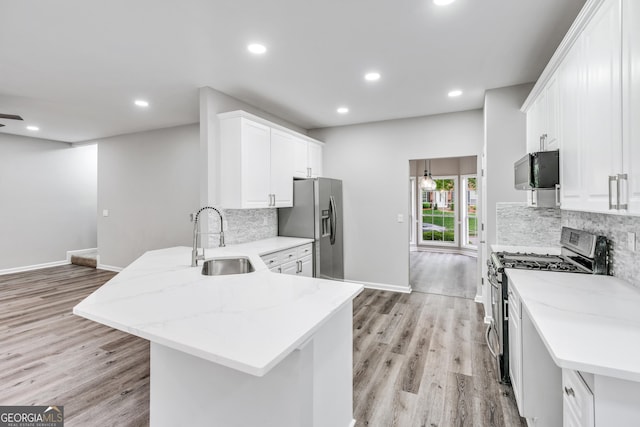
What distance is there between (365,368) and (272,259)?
147 centimetres

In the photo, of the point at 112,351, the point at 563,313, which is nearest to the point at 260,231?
the point at 112,351

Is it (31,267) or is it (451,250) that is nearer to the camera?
(31,267)

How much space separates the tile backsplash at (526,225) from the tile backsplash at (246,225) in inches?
114

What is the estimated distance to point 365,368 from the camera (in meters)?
2.53

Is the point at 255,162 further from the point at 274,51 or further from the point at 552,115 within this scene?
the point at 552,115

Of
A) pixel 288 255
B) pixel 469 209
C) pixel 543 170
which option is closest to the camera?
pixel 543 170

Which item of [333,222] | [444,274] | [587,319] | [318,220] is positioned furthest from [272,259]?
[444,274]

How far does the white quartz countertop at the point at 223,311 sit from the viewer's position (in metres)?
1.02

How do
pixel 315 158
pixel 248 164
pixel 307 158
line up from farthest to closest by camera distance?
pixel 315 158 → pixel 307 158 → pixel 248 164

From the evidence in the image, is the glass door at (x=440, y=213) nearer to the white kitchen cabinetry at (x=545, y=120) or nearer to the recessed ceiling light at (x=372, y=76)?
the white kitchen cabinetry at (x=545, y=120)

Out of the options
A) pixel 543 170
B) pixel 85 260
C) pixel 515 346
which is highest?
pixel 543 170

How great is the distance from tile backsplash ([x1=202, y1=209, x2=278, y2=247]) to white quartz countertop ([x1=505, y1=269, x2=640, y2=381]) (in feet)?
9.39

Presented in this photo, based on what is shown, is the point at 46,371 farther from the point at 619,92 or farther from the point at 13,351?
the point at 619,92

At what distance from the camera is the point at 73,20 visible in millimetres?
2152
